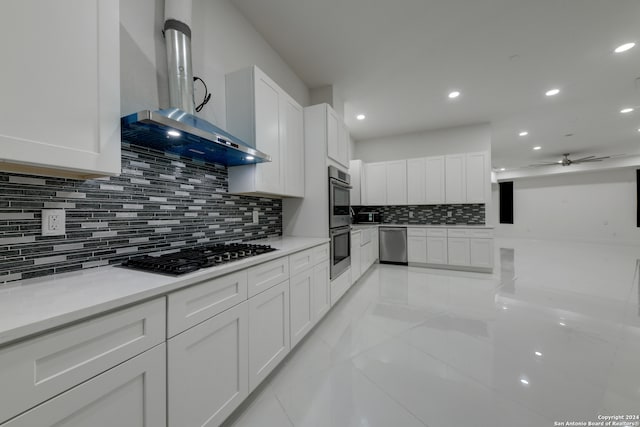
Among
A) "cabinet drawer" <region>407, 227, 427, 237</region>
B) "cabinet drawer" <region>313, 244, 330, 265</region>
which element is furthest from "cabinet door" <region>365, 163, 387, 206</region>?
"cabinet drawer" <region>313, 244, 330, 265</region>

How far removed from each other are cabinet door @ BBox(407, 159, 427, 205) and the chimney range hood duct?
417cm

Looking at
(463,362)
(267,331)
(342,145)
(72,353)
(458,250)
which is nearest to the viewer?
(72,353)

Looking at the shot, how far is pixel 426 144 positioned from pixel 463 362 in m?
4.55

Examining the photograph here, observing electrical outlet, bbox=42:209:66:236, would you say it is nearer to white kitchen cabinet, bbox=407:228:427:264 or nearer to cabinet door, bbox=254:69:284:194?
cabinet door, bbox=254:69:284:194

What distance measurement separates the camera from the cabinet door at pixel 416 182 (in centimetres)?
507

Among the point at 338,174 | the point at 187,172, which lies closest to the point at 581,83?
the point at 338,174

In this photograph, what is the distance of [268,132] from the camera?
2115mm

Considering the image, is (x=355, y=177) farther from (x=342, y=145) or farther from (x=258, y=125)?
(x=258, y=125)

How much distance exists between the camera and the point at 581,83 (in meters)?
3.52

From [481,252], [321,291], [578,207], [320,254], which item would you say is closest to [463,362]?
[321,291]

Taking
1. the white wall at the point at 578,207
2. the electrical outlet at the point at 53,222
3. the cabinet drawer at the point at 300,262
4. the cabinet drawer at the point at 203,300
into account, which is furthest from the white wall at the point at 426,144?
the white wall at the point at 578,207

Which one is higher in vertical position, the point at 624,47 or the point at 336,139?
the point at 624,47

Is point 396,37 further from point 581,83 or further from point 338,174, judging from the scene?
point 581,83

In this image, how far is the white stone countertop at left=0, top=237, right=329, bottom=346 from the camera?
0.63 m
